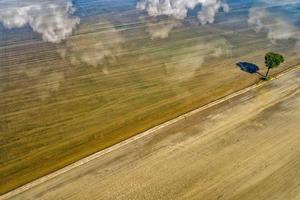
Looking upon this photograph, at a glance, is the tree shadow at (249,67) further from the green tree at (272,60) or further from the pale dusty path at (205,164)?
the pale dusty path at (205,164)

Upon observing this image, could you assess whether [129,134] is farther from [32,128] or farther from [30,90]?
[30,90]

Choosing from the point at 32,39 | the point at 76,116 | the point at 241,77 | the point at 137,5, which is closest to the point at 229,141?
the point at 241,77

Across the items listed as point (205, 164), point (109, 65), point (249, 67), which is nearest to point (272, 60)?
point (249, 67)

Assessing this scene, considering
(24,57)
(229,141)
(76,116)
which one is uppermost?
(24,57)

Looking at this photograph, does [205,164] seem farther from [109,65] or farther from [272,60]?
[109,65]

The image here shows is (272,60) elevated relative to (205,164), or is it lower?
elevated

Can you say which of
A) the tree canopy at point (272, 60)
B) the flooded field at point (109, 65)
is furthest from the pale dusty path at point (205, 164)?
the tree canopy at point (272, 60)
